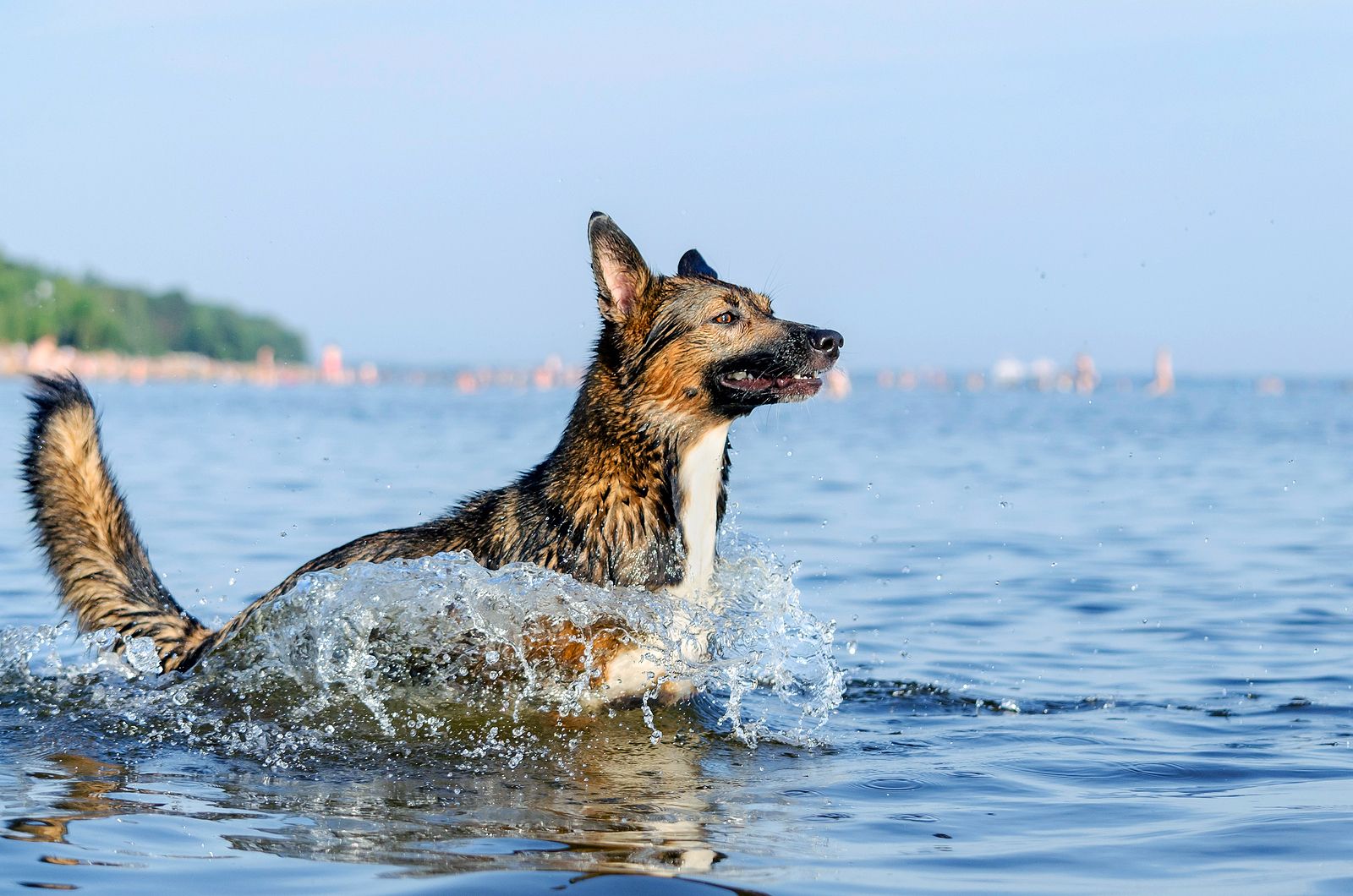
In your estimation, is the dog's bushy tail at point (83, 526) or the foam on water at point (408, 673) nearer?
the foam on water at point (408, 673)

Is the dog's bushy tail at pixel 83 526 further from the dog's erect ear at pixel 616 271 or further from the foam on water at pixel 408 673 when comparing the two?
the dog's erect ear at pixel 616 271

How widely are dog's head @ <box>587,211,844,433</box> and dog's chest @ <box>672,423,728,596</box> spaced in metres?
0.17

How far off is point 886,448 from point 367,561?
29218 millimetres

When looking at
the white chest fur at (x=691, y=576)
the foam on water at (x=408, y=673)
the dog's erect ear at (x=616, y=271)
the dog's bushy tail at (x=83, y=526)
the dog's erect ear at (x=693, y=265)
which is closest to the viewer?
the foam on water at (x=408, y=673)

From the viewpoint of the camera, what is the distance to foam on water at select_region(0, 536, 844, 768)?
735 centimetres

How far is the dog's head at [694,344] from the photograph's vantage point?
25.0 feet

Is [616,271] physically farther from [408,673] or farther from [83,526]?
[83,526]

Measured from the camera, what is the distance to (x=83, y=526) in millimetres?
7957

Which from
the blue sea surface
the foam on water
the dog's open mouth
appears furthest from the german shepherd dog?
the blue sea surface

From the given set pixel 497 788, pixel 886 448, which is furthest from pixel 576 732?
pixel 886 448

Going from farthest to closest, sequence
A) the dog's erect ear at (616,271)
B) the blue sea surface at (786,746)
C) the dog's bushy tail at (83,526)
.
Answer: the dog's bushy tail at (83,526) < the dog's erect ear at (616,271) < the blue sea surface at (786,746)

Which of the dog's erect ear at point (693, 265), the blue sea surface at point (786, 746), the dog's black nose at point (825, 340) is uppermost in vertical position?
the dog's erect ear at point (693, 265)

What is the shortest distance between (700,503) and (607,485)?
0.53 m

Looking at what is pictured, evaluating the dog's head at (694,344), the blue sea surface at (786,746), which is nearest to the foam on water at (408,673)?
the blue sea surface at (786,746)
